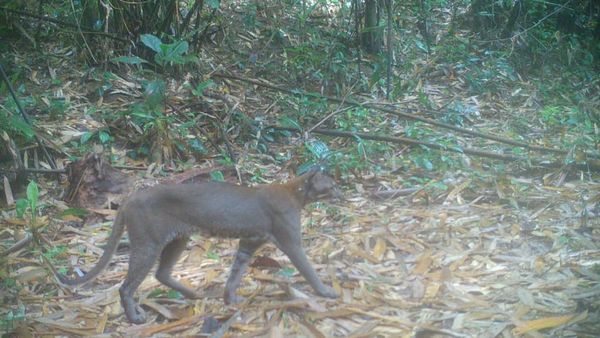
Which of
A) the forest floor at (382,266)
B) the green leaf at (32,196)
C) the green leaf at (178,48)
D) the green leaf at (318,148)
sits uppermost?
the green leaf at (178,48)

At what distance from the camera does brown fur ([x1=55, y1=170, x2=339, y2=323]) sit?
5145mm

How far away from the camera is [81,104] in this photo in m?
8.80

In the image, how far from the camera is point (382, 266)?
5.81m

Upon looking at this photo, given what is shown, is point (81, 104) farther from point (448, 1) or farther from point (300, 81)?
point (448, 1)

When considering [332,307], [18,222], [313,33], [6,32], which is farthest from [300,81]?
[332,307]

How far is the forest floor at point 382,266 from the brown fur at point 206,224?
8.3 inches

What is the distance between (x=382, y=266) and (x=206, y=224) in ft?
5.06

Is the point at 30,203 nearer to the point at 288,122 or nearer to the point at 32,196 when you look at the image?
the point at 32,196

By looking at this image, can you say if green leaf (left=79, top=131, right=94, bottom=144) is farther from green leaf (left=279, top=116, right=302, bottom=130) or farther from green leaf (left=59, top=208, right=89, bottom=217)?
green leaf (left=279, top=116, right=302, bottom=130)

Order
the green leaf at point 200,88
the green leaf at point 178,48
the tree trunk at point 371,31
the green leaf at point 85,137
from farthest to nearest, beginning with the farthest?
the tree trunk at point 371,31, the green leaf at point 200,88, the green leaf at point 178,48, the green leaf at point 85,137

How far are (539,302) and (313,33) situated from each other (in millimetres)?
7998

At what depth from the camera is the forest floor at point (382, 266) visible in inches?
190

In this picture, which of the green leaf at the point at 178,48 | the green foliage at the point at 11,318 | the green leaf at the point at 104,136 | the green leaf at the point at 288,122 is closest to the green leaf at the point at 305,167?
the green leaf at the point at 288,122

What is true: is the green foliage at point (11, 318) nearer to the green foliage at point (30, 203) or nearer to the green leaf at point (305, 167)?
the green foliage at point (30, 203)
